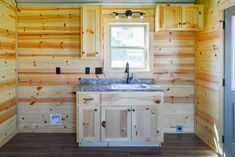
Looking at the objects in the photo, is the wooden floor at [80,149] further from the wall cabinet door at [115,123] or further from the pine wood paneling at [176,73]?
the pine wood paneling at [176,73]

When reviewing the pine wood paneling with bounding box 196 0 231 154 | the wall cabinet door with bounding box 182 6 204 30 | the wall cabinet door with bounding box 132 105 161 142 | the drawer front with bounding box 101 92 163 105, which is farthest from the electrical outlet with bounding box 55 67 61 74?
the pine wood paneling with bounding box 196 0 231 154

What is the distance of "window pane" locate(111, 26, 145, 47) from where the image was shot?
5117 mm

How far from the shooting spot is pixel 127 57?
Result: 17.0 feet

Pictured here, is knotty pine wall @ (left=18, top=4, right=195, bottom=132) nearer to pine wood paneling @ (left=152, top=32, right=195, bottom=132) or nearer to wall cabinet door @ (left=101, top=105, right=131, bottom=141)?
pine wood paneling @ (left=152, top=32, right=195, bottom=132)

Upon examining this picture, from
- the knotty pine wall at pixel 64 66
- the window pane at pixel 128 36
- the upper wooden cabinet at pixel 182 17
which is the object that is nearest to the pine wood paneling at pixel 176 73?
the knotty pine wall at pixel 64 66

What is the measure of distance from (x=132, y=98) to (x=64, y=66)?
144cm

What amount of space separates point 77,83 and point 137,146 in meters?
1.50

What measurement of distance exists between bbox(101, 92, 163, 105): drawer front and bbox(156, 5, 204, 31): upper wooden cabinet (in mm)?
1130

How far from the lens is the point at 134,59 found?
518 cm

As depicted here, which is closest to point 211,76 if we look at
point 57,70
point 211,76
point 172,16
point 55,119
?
point 211,76

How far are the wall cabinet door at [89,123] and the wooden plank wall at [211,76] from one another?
1.63m

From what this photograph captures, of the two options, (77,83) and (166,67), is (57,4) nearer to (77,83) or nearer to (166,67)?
(77,83)

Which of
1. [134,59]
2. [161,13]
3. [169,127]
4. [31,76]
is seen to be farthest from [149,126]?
[31,76]

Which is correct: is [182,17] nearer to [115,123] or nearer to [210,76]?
[210,76]
